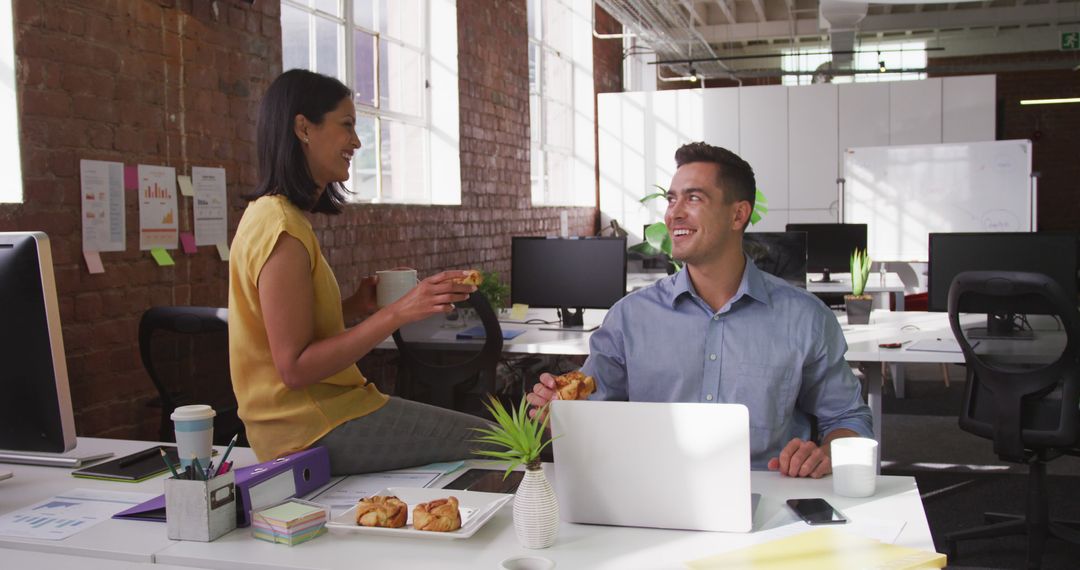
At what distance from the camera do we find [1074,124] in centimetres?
1361

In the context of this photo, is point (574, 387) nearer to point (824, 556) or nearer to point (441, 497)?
point (441, 497)

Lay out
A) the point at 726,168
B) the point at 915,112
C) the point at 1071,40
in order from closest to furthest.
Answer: the point at 726,168 → the point at 915,112 → the point at 1071,40

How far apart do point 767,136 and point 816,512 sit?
8547 mm

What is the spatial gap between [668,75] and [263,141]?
39.5 feet

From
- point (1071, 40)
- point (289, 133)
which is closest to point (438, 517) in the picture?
point (289, 133)

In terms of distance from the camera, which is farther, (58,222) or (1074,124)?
(1074,124)

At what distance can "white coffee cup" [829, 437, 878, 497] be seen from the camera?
1.71m

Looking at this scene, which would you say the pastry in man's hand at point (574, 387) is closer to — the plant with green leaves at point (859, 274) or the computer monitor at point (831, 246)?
the plant with green leaves at point (859, 274)

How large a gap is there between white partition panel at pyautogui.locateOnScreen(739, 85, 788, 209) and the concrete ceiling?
2.89ft

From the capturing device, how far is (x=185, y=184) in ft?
12.0

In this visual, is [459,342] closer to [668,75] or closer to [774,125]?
[774,125]

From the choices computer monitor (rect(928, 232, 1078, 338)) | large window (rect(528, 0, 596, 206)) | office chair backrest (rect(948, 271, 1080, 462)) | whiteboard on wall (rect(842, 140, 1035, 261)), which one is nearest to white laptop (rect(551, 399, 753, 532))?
office chair backrest (rect(948, 271, 1080, 462))

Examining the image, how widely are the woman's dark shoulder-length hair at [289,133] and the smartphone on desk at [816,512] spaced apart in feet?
4.12

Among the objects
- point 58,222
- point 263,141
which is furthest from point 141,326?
point 263,141
